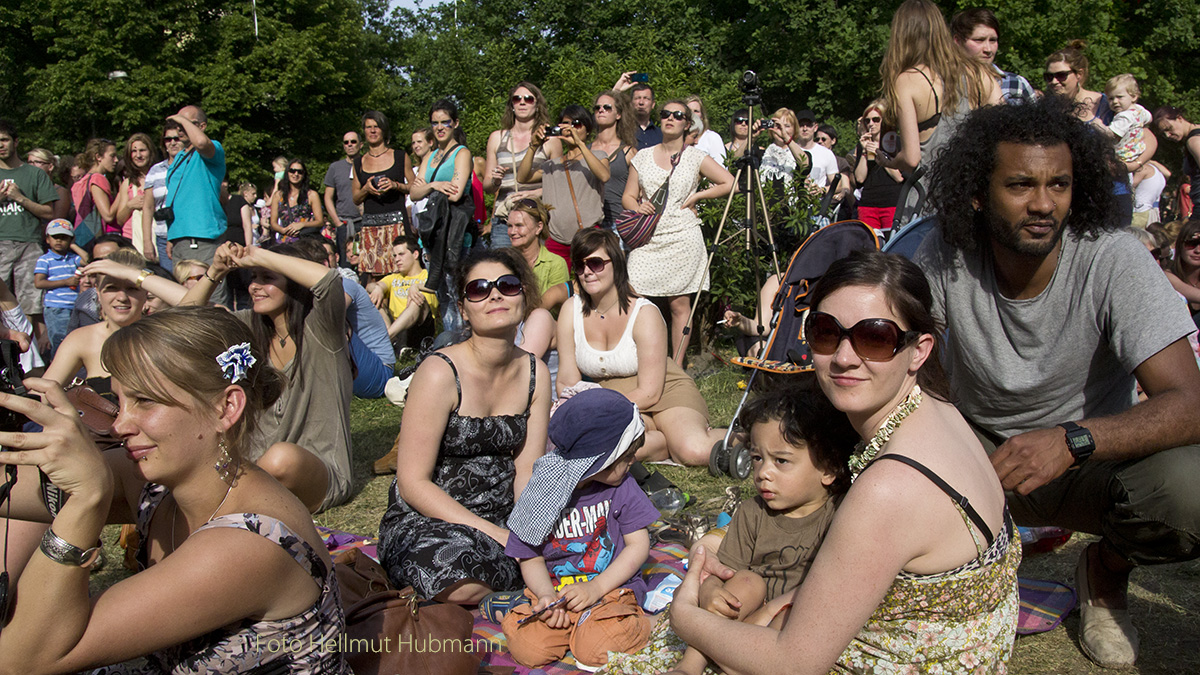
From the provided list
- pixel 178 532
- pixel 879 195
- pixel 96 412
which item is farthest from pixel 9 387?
pixel 879 195

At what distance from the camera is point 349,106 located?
30625 mm

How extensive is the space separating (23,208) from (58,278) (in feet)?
3.69

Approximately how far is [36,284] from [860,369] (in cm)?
902

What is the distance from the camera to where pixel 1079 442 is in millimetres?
2617

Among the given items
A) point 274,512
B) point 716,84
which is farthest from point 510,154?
point 716,84

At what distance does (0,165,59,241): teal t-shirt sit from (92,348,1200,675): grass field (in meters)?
5.27

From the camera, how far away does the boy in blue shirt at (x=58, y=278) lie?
8336mm

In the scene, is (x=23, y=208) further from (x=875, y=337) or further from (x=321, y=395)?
(x=875, y=337)

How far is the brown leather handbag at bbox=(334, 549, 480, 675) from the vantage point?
2605 mm

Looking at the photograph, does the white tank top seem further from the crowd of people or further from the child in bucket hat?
the child in bucket hat

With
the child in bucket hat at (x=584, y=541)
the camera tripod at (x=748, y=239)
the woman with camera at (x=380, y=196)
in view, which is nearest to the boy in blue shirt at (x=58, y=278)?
the woman with camera at (x=380, y=196)

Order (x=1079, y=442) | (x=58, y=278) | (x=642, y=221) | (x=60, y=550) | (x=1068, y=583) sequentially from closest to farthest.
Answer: (x=60, y=550)
(x=1079, y=442)
(x=1068, y=583)
(x=642, y=221)
(x=58, y=278)

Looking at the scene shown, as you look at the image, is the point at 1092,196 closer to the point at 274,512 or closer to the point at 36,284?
the point at 274,512

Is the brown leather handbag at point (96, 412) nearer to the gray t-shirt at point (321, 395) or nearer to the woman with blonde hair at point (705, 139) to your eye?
the gray t-shirt at point (321, 395)
